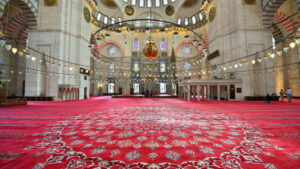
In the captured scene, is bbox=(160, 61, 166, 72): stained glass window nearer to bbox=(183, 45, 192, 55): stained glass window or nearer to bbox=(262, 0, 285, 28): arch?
bbox=(183, 45, 192, 55): stained glass window

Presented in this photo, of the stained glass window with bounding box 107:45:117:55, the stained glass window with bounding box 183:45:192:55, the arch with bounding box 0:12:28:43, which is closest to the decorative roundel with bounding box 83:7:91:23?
the arch with bounding box 0:12:28:43

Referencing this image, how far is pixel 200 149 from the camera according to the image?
1378 millimetres

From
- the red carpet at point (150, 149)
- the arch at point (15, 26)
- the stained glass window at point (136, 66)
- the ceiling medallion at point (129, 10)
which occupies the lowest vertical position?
the red carpet at point (150, 149)

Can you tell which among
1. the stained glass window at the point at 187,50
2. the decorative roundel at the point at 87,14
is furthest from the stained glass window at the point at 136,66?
the decorative roundel at the point at 87,14

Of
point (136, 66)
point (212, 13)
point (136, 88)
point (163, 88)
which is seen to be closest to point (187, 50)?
point (163, 88)

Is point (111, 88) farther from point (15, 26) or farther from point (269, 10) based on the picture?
point (269, 10)

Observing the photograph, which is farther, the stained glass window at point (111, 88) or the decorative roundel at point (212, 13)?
the stained glass window at point (111, 88)

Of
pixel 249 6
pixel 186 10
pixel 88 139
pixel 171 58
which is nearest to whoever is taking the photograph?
pixel 88 139

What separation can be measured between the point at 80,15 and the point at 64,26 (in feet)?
5.27

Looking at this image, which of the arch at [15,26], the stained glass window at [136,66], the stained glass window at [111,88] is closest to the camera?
the arch at [15,26]

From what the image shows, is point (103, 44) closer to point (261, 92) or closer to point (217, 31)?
point (217, 31)

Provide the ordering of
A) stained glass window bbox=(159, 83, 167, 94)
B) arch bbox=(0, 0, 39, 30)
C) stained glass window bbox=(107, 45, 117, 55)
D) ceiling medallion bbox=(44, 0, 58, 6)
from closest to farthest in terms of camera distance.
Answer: arch bbox=(0, 0, 39, 30) → ceiling medallion bbox=(44, 0, 58, 6) → stained glass window bbox=(107, 45, 117, 55) → stained glass window bbox=(159, 83, 167, 94)

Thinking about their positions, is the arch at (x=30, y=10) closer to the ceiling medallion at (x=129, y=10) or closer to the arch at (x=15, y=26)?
the arch at (x=15, y=26)

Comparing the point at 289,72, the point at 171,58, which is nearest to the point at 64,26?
the point at 171,58
